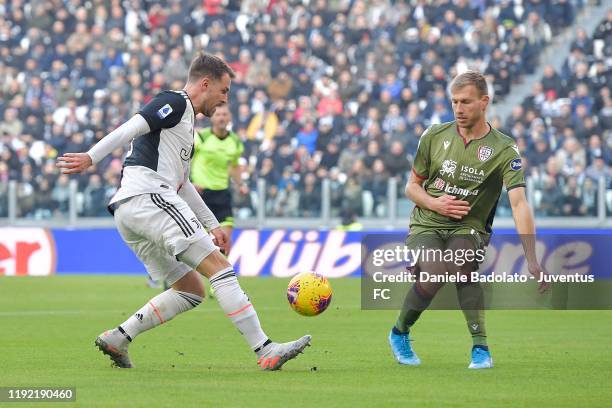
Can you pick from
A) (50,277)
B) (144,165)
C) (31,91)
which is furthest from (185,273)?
(31,91)

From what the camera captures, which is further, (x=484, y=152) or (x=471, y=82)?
(x=484, y=152)

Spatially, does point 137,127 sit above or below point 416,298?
above

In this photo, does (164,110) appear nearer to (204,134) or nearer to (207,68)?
(207,68)

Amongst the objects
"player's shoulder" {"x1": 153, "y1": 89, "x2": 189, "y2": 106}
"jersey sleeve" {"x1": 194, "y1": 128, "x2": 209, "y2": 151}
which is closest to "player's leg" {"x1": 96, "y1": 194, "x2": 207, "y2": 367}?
"player's shoulder" {"x1": 153, "y1": 89, "x2": 189, "y2": 106}

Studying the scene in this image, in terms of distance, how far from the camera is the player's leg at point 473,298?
30.2 feet

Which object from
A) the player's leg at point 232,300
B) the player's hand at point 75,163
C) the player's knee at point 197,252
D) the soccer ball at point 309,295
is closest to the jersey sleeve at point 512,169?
the soccer ball at point 309,295

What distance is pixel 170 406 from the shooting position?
721 centimetres

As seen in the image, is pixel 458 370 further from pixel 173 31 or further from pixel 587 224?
pixel 173 31

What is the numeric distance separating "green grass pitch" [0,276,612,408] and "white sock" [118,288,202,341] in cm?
32

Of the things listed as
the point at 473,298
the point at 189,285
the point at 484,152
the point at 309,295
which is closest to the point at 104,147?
the point at 189,285

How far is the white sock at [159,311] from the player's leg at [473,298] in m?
1.98

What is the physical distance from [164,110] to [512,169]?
254 cm

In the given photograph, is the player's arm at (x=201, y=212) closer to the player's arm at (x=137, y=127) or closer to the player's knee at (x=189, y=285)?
the player's knee at (x=189, y=285)

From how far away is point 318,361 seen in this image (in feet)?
32.6
